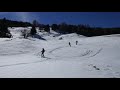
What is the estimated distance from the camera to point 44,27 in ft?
18.5

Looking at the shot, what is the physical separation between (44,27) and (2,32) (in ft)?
3.26
